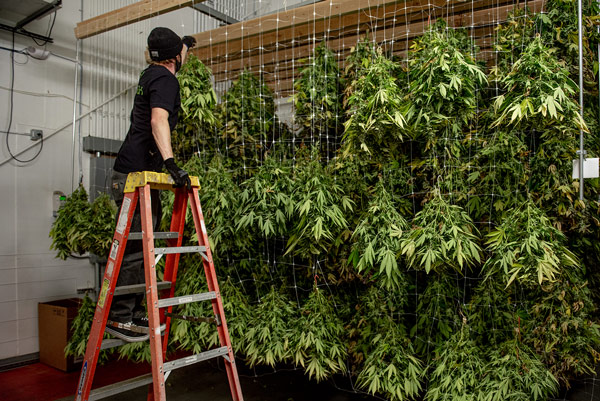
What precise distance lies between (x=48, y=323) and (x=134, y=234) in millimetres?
2237

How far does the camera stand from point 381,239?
2416mm

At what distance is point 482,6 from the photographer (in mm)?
2889

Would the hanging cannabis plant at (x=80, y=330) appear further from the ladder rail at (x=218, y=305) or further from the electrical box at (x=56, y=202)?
the ladder rail at (x=218, y=305)

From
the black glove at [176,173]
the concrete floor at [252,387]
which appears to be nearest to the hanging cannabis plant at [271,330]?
the concrete floor at [252,387]

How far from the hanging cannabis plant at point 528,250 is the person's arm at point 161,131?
1.66 m

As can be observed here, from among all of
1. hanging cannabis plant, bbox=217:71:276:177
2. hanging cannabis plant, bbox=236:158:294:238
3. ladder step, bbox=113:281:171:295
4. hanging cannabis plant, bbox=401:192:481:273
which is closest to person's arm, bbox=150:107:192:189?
ladder step, bbox=113:281:171:295

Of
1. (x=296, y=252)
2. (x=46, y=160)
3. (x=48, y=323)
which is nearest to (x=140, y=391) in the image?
(x=48, y=323)

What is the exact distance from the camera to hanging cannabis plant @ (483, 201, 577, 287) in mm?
2137

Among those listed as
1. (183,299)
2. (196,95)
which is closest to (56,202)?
→ (196,95)

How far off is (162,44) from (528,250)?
2030 millimetres

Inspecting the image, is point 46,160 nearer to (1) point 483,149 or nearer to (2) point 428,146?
(2) point 428,146

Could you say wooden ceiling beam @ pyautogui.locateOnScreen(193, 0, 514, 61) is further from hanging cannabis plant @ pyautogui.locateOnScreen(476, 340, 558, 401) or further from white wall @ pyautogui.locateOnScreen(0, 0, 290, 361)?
hanging cannabis plant @ pyautogui.locateOnScreen(476, 340, 558, 401)

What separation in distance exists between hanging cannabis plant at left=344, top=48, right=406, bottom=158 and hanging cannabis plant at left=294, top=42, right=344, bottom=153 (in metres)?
0.65

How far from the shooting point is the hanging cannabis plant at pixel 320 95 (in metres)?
3.13
